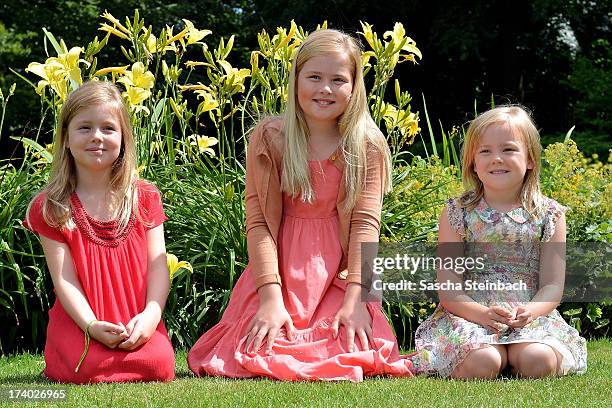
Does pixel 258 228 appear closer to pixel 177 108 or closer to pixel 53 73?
pixel 177 108

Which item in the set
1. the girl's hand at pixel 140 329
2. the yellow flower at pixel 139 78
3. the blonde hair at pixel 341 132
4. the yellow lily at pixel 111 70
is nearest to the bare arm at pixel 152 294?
the girl's hand at pixel 140 329

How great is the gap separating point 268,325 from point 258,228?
1.39 feet

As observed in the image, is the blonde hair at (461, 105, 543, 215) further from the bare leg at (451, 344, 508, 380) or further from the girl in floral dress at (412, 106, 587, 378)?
the bare leg at (451, 344, 508, 380)

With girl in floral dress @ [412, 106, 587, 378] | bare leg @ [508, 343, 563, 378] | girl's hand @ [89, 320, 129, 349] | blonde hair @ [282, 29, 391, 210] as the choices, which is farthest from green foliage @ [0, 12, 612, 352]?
bare leg @ [508, 343, 563, 378]

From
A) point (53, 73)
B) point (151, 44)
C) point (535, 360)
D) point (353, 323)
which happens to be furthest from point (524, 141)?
point (53, 73)

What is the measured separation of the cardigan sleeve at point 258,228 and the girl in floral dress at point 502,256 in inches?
25.5

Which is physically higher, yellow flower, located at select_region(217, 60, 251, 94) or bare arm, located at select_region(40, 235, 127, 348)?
yellow flower, located at select_region(217, 60, 251, 94)

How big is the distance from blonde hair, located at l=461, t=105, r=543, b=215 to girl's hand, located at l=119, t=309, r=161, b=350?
4.31 ft

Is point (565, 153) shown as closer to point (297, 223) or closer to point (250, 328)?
point (297, 223)

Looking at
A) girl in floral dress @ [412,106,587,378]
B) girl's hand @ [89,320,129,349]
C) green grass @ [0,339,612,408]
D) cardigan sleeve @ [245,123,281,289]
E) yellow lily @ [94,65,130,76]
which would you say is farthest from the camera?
yellow lily @ [94,65,130,76]

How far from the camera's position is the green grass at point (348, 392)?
2854mm

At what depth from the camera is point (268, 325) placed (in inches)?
136

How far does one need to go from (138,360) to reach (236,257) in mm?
1139

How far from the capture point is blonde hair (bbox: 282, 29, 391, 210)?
3.65 meters
